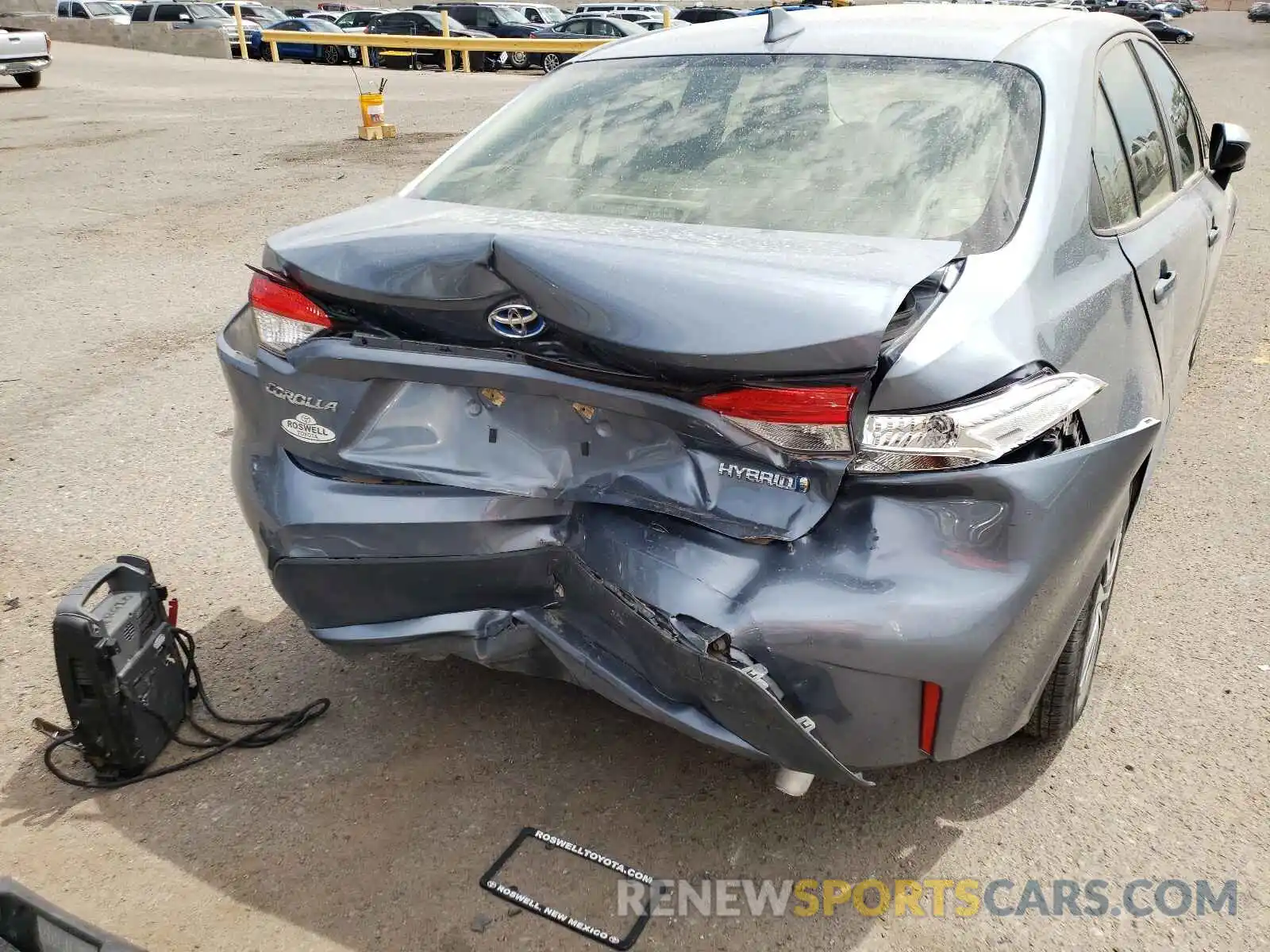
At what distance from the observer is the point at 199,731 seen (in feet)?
9.72

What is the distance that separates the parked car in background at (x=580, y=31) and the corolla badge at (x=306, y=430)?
25091 millimetres

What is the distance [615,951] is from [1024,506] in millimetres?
1225

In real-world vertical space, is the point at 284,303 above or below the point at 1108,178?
below

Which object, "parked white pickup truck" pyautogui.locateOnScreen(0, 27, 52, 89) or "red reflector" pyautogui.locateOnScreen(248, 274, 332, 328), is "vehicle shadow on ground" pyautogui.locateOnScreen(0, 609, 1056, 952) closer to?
"red reflector" pyautogui.locateOnScreen(248, 274, 332, 328)

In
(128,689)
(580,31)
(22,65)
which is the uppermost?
(580,31)

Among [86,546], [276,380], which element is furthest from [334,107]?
[276,380]

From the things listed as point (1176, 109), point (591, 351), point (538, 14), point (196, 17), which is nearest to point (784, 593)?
point (591, 351)

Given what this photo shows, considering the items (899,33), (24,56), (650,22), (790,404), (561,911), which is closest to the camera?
(790,404)

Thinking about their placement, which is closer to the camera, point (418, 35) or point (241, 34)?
point (241, 34)

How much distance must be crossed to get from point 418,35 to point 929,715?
30899 mm

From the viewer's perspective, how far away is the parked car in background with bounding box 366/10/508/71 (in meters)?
27.6

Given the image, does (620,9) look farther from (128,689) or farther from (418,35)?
(128,689)

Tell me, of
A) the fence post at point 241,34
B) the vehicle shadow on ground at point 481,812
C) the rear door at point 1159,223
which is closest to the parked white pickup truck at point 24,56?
the fence post at point 241,34

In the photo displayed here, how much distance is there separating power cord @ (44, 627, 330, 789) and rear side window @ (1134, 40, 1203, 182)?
3.43 m
